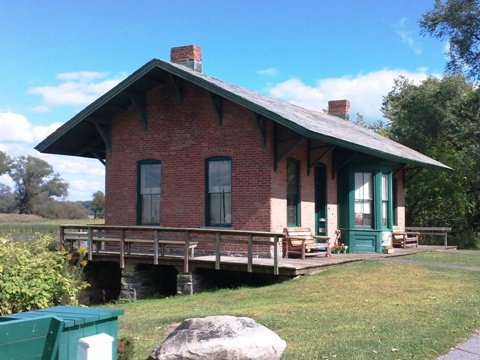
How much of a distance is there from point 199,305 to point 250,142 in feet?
19.4

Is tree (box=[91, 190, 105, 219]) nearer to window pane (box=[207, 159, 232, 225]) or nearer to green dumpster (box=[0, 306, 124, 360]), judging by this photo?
window pane (box=[207, 159, 232, 225])

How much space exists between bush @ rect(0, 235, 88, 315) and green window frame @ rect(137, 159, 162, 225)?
812 centimetres

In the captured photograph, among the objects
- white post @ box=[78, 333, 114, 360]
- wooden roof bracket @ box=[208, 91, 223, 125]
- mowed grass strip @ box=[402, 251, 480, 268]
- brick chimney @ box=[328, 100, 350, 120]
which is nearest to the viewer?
white post @ box=[78, 333, 114, 360]

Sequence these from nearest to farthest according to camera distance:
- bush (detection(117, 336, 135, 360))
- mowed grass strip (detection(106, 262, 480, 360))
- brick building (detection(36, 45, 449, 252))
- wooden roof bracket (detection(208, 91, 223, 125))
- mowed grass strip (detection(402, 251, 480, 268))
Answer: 1. bush (detection(117, 336, 135, 360))
2. mowed grass strip (detection(106, 262, 480, 360))
3. brick building (detection(36, 45, 449, 252))
4. mowed grass strip (detection(402, 251, 480, 268))
5. wooden roof bracket (detection(208, 91, 223, 125))

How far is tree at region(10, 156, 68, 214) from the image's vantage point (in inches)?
3258

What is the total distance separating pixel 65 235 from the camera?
17.2m

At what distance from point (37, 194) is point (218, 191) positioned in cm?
7398

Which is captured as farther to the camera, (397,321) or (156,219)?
(156,219)

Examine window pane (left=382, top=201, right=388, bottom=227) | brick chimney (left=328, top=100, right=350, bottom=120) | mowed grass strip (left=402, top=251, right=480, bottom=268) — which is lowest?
mowed grass strip (left=402, top=251, right=480, bottom=268)

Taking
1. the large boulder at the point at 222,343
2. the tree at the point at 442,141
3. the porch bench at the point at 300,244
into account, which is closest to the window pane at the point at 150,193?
the porch bench at the point at 300,244

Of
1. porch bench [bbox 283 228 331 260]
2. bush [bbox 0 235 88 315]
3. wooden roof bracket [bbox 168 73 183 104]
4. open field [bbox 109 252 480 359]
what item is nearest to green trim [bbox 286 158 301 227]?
porch bench [bbox 283 228 331 260]

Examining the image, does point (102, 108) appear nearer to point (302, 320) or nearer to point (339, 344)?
point (302, 320)

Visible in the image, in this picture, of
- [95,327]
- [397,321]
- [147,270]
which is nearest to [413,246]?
[147,270]

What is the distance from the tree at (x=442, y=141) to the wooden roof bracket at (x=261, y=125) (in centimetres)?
1483
